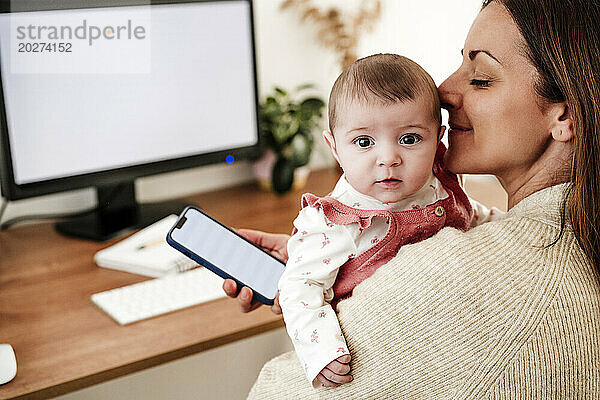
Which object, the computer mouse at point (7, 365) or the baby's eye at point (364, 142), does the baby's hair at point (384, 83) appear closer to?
the baby's eye at point (364, 142)

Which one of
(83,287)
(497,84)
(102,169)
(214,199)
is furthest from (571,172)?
(214,199)

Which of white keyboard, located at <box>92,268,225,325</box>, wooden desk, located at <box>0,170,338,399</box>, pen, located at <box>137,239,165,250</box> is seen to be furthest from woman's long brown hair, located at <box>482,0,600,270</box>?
pen, located at <box>137,239,165,250</box>

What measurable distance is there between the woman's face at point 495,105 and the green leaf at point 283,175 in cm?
104

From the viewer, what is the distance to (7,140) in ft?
5.09

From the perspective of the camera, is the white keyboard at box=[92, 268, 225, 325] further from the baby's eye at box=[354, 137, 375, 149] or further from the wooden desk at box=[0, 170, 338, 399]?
the baby's eye at box=[354, 137, 375, 149]

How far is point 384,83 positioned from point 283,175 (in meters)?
1.10

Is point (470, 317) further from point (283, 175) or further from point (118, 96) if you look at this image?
point (283, 175)

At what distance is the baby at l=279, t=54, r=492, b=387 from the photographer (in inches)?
36.9

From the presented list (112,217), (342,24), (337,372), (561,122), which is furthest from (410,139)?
(342,24)

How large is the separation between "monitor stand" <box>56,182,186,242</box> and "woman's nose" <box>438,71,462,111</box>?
0.98m

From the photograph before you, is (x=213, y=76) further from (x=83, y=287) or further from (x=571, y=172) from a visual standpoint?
(x=571, y=172)

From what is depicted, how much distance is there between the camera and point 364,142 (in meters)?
0.97

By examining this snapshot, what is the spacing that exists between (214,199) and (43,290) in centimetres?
67

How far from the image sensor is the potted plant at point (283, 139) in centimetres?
204
